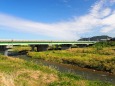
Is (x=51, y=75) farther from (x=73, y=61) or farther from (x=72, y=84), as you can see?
(x=73, y=61)

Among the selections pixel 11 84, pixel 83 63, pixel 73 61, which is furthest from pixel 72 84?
pixel 73 61

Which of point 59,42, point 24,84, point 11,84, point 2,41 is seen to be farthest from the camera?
point 59,42

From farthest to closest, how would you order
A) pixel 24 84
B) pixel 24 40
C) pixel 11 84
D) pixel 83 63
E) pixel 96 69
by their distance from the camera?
pixel 24 40 → pixel 83 63 → pixel 96 69 → pixel 24 84 → pixel 11 84

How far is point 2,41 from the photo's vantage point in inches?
3236

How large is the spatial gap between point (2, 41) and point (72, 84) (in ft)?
194

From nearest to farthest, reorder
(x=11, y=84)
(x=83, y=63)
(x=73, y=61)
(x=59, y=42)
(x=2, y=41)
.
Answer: (x=11, y=84)
(x=83, y=63)
(x=73, y=61)
(x=2, y=41)
(x=59, y=42)

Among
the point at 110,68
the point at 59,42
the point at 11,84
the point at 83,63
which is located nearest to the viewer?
the point at 11,84

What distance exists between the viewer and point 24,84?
84.9 feet

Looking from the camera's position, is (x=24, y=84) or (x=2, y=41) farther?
(x=2, y=41)

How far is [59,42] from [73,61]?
179ft

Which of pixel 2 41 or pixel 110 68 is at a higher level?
pixel 2 41

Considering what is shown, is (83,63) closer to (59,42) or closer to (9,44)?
(9,44)

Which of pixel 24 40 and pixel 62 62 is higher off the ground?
pixel 24 40

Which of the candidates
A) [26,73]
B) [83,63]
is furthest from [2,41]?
[26,73]
